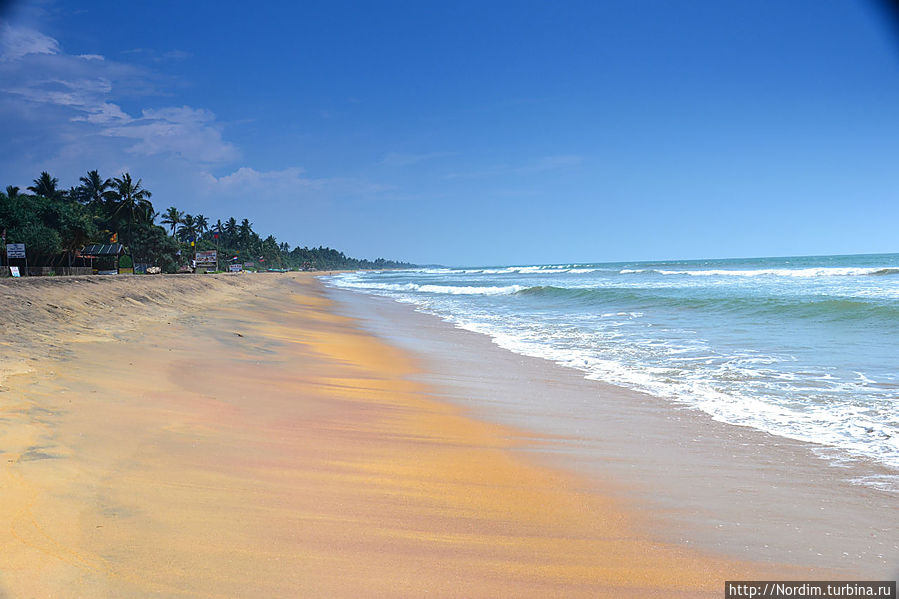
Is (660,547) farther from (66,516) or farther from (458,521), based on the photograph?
(66,516)

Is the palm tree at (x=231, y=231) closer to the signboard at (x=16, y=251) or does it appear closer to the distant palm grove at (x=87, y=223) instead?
the distant palm grove at (x=87, y=223)

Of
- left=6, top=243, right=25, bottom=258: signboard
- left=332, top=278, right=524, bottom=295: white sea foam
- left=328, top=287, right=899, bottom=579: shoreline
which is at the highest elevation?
left=6, top=243, right=25, bottom=258: signboard

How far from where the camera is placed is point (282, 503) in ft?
11.0

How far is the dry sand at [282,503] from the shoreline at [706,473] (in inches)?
12.6

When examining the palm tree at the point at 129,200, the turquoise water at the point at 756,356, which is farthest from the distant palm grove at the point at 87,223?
the turquoise water at the point at 756,356

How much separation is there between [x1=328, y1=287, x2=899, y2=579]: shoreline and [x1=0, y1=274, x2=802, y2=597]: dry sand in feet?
1.05

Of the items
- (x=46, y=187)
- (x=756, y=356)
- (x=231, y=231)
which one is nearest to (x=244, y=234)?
(x=231, y=231)

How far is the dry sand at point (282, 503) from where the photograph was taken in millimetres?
2537

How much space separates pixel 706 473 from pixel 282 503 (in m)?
3.39

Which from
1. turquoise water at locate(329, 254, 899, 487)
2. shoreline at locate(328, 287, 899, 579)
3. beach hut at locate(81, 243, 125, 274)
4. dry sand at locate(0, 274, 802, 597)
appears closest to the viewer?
dry sand at locate(0, 274, 802, 597)

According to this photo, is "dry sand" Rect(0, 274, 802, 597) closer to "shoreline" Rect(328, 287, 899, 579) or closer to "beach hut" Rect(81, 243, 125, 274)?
"shoreline" Rect(328, 287, 899, 579)

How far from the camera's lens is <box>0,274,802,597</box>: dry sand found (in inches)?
99.9

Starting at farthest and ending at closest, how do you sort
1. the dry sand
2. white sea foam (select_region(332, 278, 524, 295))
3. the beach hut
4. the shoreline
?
the beach hut → white sea foam (select_region(332, 278, 524, 295)) → the shoreline → the dry sand

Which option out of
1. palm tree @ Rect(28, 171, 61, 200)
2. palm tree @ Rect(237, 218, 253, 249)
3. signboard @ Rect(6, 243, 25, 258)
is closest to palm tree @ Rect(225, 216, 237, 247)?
palm tree @ Rect(237, 218, 253, 249)
